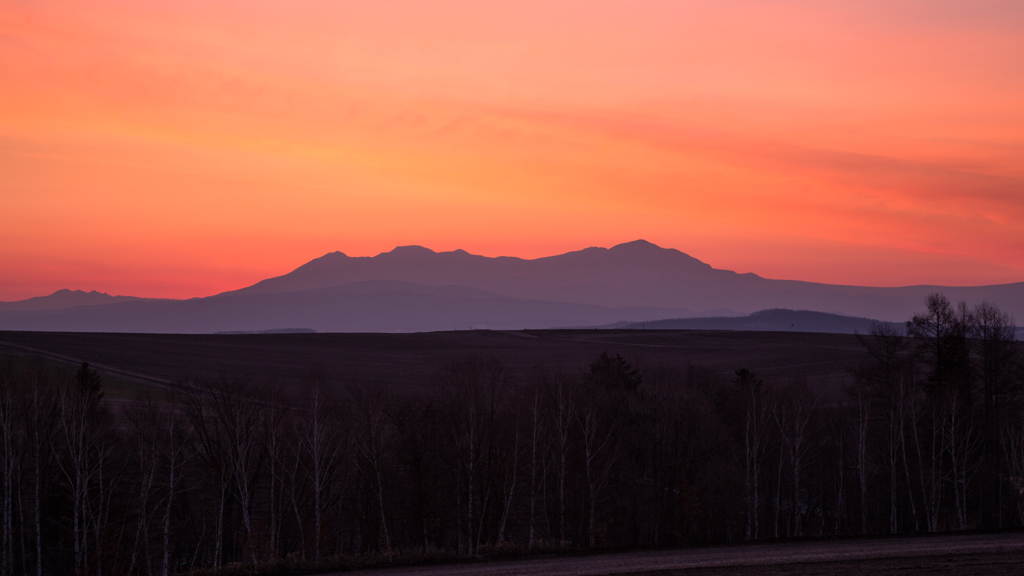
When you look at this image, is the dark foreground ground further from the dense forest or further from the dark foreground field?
the dark foreground field

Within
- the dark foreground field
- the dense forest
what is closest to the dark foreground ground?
the dense forest

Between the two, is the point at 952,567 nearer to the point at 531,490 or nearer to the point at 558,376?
the point at 531,490

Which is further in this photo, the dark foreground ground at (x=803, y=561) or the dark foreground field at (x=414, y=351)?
the dark foreground field at (x=414, y=351)

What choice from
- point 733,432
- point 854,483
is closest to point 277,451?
point 733,432

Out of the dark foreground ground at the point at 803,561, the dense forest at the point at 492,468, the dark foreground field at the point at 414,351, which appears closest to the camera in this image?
the dark foreground ground at the point at 803,561

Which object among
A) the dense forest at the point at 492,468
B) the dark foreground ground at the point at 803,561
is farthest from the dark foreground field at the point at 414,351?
the dark foreground ground at the point at 803,561

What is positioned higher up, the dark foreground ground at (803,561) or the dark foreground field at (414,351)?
the dark foreground field at (414,351)

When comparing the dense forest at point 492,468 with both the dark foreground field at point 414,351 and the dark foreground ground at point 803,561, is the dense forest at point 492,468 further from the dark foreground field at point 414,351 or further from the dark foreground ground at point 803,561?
the dark foreground field at point 414,351

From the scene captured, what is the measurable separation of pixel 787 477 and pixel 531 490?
19.4m

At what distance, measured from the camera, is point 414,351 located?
13775 cm

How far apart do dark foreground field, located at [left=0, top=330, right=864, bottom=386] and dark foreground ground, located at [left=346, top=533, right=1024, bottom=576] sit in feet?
152

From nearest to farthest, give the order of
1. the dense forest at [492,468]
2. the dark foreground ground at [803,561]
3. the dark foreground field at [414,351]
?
the dark foreground ground at [803,561], the dense forest at [492,468], the dark foreground field at [414,351]

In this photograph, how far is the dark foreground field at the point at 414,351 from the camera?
332 ft

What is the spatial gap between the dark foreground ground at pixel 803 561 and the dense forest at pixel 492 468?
6344 millimetres
